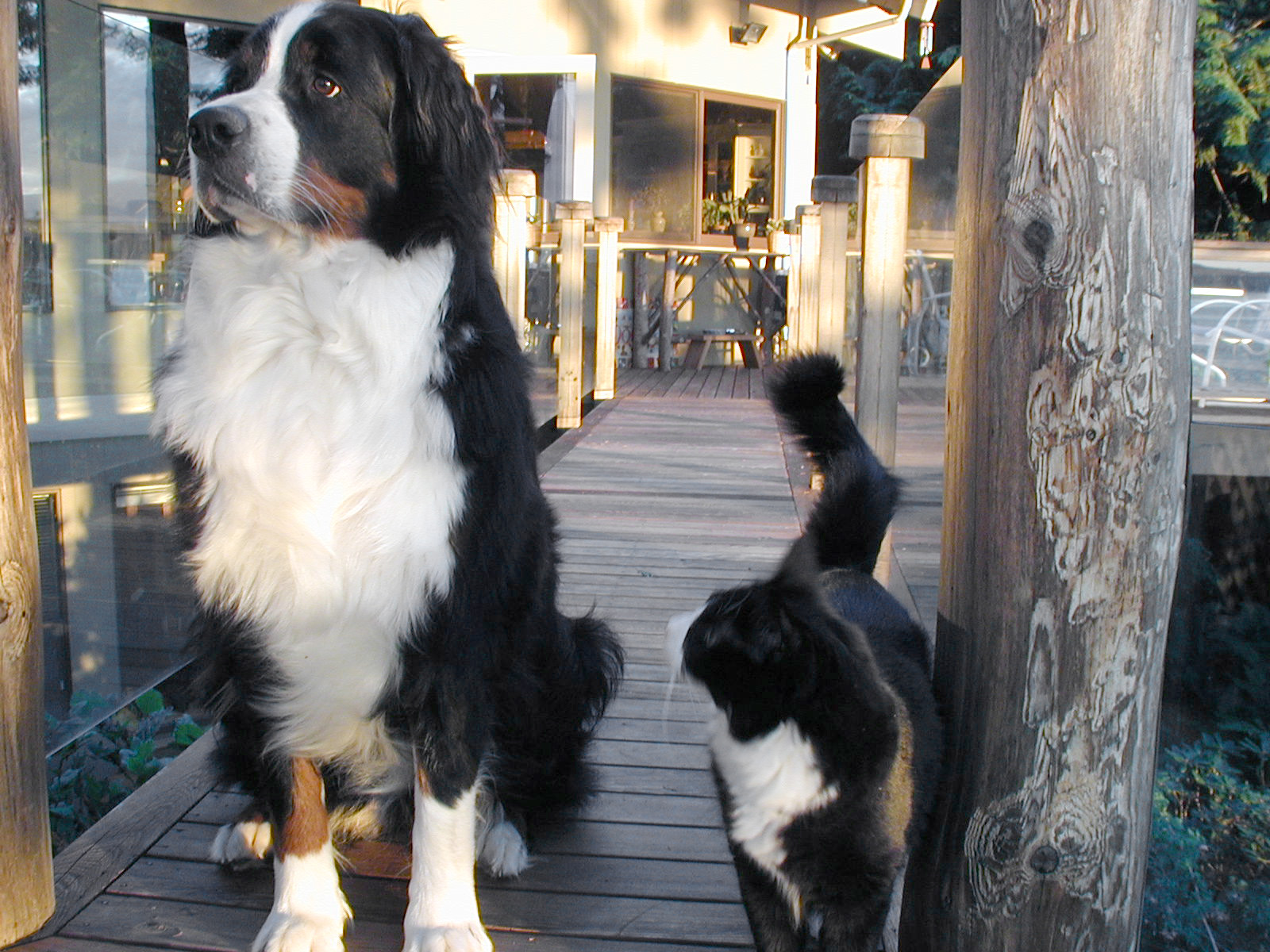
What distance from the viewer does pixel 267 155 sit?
160 cm

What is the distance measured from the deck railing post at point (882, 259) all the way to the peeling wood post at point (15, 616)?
9.09 feet

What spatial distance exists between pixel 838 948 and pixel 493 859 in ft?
2.23

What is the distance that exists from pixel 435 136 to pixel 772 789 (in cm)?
113

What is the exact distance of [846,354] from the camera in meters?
5.64

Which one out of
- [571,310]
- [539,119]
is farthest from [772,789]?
[539,119]

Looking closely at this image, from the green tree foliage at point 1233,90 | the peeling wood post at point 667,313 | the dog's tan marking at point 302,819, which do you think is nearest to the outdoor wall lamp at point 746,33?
the peeling wood post at point 667,313

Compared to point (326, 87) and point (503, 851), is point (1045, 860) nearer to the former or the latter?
point (503, 851)

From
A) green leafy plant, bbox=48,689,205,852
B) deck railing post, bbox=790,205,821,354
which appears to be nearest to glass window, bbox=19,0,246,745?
green leafy plant, bbox=48,689,205,852

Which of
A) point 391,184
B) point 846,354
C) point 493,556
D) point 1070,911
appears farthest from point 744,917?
point 846,354

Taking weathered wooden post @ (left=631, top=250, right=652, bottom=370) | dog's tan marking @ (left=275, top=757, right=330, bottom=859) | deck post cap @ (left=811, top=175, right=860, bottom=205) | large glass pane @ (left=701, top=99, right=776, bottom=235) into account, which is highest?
large glass pane @ (left=701, top=99, right=776, bottom=235)

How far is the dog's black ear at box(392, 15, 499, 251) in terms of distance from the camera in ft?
5.69

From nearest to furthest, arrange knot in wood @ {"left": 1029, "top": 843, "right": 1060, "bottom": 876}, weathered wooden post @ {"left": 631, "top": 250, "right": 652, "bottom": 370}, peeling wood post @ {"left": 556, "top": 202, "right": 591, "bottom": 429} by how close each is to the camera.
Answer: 1. knot in wood @ {"left": 1029, "top": 843, "right": 1060, "bottom": 876}
2. peeling wood post @ {"left": 556, "top": 202, "right": 591, "bottom": 429}
3. weathered wooden post @ {"left": 631, "top": 250, "right": 652, "bottom": 370}

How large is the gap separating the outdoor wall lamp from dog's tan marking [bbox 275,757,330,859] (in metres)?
11.4

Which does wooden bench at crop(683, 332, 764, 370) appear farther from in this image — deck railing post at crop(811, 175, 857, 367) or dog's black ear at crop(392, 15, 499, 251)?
dog's black ear at crop(392, 15, 499, 251)
